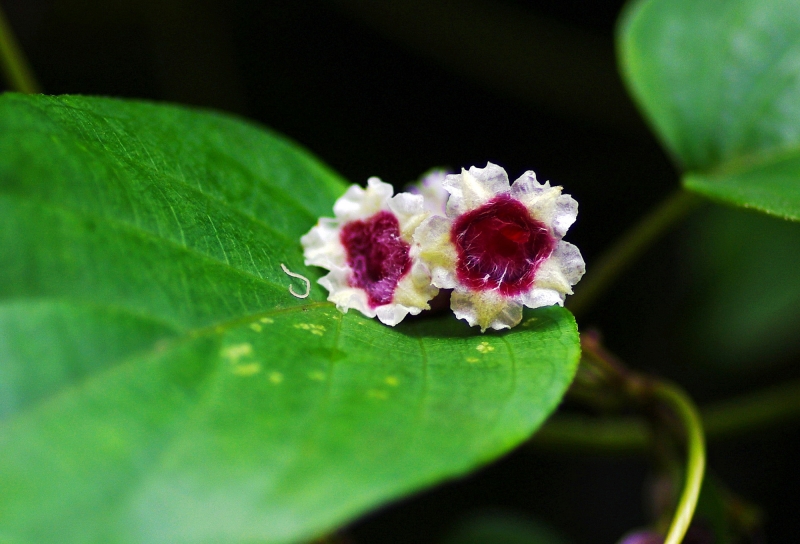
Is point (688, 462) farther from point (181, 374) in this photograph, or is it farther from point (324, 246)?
point (181, 374)

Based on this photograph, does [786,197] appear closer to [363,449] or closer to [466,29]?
[363,449]

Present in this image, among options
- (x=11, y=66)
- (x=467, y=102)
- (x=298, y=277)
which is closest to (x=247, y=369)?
(x=298, y=277)

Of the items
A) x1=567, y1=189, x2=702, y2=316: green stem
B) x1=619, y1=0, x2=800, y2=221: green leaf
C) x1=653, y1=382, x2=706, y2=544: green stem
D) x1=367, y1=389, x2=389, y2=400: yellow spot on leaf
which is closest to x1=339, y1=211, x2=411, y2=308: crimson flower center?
x1=367, y1=389, x2=389, y2=400: yellow spot on leaf

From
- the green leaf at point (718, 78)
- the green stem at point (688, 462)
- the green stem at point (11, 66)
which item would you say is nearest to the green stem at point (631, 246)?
the green leaf at point (718, 78)

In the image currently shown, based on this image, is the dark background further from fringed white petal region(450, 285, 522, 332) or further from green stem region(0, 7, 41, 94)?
fringed white petal region(450, 285, 522, 332)

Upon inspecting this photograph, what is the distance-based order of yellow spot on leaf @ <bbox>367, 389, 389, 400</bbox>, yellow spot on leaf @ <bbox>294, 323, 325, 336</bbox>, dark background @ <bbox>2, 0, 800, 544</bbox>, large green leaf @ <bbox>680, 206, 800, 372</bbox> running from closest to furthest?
yellow spot on leaf @ <bbox>367, 389, 389, 400</bbox> < yellow spot on leaf @ <bbox>294, 323, 325, 336</bbox> < large green leaf @ <bbox>680, 206, 800, 372</bbox> < dark background @ <bbox>2, 0, 800, 544</bbox>

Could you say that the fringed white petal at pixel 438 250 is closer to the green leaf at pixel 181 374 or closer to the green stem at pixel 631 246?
the green leaf at pixel 181 374
